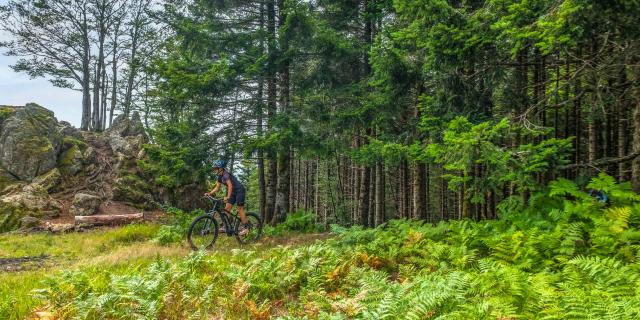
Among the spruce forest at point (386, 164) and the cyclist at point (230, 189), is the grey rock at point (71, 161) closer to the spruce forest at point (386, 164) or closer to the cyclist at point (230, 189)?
the spruce forest at point (386, 164)

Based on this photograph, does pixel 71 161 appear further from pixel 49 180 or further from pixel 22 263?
pixel 22 263

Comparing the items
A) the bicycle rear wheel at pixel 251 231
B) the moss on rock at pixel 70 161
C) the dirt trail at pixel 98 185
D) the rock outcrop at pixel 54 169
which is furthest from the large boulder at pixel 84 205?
the bicycle rear wheel at pixel 251 231

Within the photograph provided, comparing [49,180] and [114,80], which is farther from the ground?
[114,80]

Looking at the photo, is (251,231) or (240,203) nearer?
(240,203)

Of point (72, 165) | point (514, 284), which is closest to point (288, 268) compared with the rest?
point (514, 284)

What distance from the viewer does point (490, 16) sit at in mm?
6836

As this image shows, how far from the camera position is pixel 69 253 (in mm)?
9898

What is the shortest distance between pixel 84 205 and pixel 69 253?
785 cm

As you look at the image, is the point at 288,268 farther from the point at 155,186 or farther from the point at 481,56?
the point at 155,186

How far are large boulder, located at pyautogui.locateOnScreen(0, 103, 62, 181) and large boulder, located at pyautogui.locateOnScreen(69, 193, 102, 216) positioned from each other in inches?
119

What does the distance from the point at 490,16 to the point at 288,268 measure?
19.4 feet

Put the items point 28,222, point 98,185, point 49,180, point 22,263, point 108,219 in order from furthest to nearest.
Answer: point 98,185 < point 49,180 < point 108,219 < point 28,222 < point 22,263

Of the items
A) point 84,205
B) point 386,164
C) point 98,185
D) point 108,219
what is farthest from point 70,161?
point 386,164

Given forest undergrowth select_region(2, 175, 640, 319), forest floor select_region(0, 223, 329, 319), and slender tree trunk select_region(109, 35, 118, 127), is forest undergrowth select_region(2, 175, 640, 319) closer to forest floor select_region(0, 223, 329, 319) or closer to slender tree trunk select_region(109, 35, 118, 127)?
forest floor select_region(0, 223, 329, 319)
